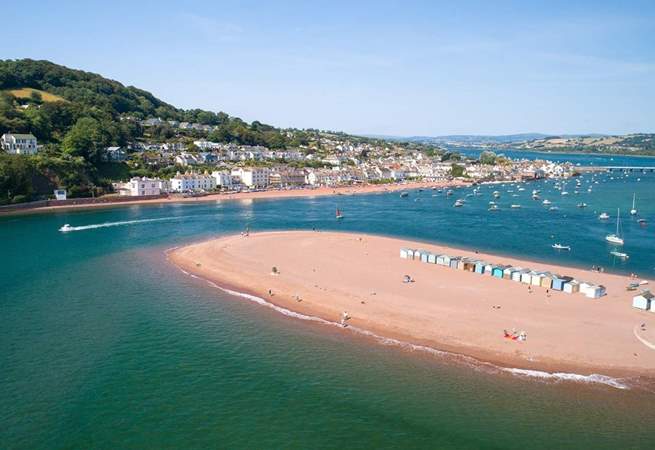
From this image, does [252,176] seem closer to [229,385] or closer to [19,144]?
[19,144]

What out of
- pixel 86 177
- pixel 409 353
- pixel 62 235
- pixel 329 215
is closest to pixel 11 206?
pixel 86 177

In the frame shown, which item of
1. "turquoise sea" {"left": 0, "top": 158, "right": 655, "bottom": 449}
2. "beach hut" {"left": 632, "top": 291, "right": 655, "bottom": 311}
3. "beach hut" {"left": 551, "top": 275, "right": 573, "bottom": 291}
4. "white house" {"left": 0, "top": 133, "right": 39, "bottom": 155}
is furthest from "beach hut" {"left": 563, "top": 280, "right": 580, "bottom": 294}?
"white house" {"left": 0, "top": 133, "right": 39, "bottom": 155}

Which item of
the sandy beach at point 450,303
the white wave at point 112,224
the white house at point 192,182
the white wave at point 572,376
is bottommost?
the white wave at point 572,376

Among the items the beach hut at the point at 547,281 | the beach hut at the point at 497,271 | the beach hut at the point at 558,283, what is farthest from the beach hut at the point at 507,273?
the beach hut at the point at 558,283

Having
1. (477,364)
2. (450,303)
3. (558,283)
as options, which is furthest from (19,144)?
(477,364)

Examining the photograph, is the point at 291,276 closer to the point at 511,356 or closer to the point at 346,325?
the point at 346,325

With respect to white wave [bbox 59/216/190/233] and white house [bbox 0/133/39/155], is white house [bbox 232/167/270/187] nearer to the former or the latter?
white house [bbox 0/133/39/155]

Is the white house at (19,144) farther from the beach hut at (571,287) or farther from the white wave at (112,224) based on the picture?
the beach hut at (571,287)
